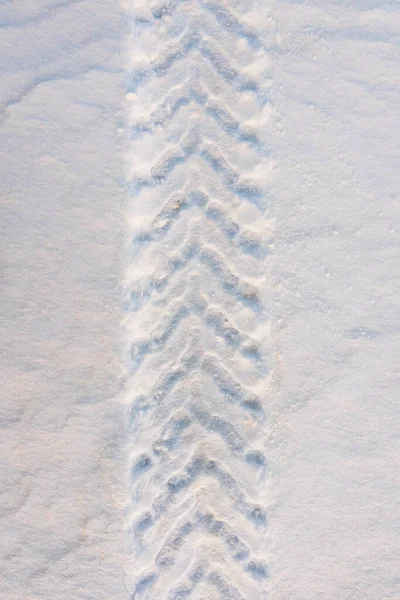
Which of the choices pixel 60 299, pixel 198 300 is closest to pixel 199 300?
pixel 198 300

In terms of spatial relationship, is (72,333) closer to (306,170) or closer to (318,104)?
(306,170)

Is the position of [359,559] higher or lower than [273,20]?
lower

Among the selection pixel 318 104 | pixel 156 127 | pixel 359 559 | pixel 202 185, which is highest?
pixel 318 104

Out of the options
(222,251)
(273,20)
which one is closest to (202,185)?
(222,251)

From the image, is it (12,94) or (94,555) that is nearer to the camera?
(94,555)

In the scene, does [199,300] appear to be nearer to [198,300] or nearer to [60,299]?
[198,300]
